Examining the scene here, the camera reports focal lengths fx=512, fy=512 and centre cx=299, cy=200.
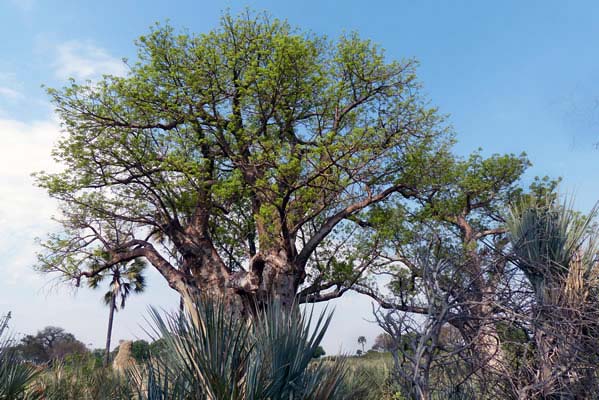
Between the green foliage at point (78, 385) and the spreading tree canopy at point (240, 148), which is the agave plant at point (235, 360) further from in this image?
the spreading tree canopy at point (240, 148)

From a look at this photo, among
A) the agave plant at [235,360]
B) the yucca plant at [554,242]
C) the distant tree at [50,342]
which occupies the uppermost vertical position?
the distant tree at [50,342]

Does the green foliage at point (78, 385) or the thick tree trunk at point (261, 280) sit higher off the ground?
the thick tree trunk at point (261, 280)

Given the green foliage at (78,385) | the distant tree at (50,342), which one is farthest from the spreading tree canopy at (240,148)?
the distant tree at (50,342)

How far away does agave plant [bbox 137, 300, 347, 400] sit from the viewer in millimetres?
4430

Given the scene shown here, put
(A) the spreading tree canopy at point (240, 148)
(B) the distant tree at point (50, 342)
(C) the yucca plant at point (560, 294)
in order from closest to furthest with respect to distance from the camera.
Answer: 1. (C) the yucca plant at point (560, 294)
2. (A) the spreading tree canopy at point (240, 148)
3. (B) the distant tree at point (50, 342)

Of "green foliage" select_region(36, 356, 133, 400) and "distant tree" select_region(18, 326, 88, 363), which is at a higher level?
"distant tree" select_region(18, 326, 88, 363)

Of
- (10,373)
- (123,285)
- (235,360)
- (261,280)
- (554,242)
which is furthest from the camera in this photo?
(123,285)

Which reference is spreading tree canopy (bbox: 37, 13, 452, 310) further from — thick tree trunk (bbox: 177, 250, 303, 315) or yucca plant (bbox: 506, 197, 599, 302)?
yucca plant (bbox: 506, 197, 599, 302)

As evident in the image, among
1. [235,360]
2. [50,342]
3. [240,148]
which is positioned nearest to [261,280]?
[240,148]

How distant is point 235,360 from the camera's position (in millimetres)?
4652

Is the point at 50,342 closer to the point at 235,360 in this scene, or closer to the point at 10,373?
the point at 10,373

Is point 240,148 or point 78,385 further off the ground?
point 240,148

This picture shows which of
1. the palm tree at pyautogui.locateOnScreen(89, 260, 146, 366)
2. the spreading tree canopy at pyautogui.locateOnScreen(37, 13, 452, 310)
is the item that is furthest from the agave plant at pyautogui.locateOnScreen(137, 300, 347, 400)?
the palm tree at pyautogui.locateOnScreen(89, 260, 146, 366)

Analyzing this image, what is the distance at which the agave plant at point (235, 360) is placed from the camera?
4.43 m
